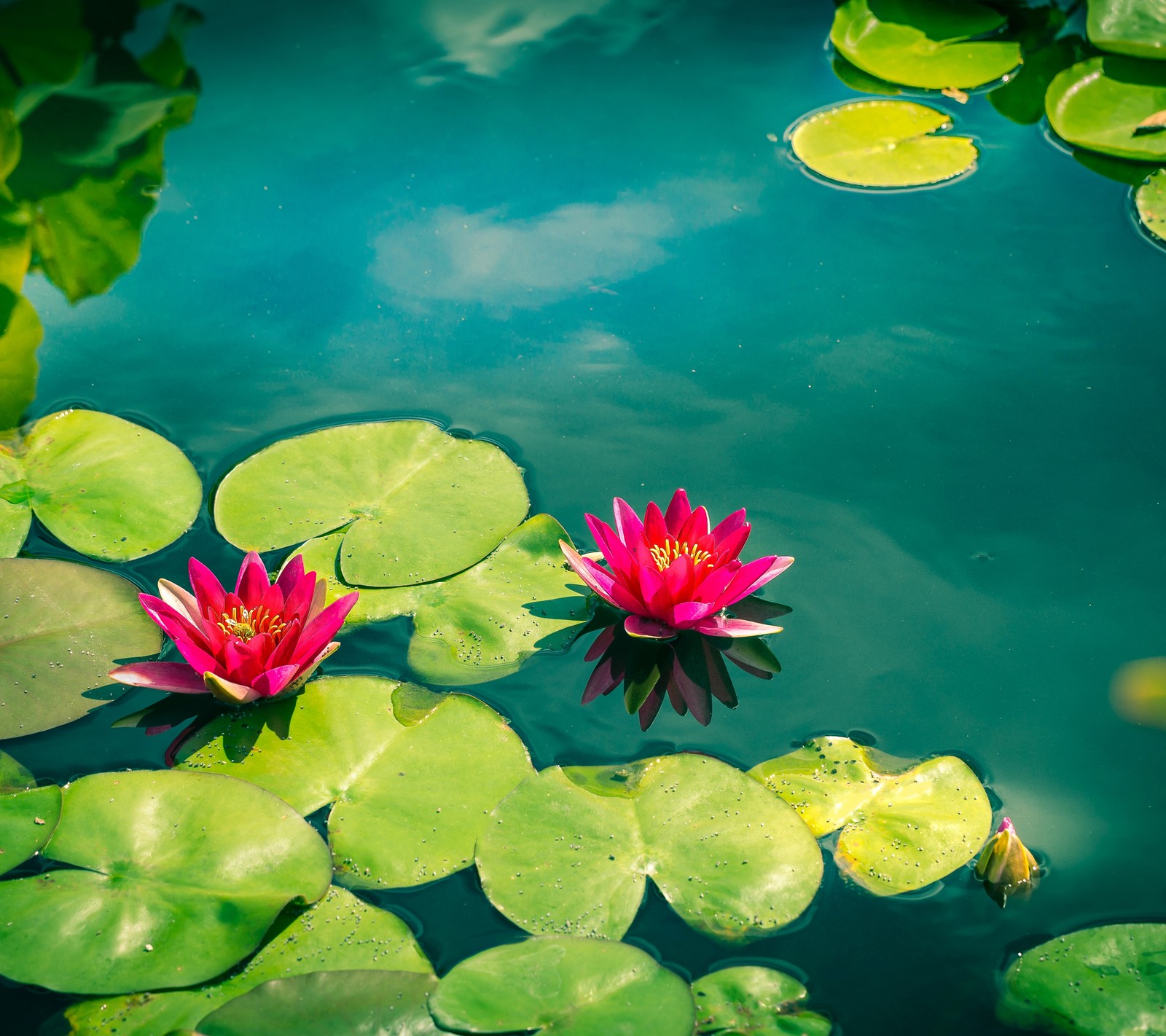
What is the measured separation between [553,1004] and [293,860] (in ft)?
1.65

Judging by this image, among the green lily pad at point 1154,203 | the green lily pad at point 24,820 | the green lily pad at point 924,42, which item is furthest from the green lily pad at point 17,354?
the green lily pad at point 1154,203

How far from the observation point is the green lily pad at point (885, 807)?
1619 mm

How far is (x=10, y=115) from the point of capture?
10.8 ft

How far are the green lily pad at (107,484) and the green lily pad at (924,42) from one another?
2.84m

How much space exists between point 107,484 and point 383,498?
2.16ft

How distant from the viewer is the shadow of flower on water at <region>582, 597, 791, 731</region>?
1.91 metres

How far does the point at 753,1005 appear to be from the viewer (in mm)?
1435

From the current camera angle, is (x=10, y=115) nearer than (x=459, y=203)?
No

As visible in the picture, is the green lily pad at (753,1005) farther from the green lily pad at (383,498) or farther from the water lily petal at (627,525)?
the green lily pad at (383,498)

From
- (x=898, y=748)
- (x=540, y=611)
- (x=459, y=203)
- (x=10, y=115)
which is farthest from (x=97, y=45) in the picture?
(x=898, y=748)

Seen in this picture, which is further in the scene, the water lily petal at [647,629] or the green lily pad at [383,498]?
the green lily pad at [383,498]

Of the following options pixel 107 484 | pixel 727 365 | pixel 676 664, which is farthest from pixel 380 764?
pixel 727 365

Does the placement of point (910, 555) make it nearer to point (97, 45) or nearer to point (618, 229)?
point (618, 229)

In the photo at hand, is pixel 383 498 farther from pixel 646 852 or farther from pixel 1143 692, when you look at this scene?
pixel 1143 692
